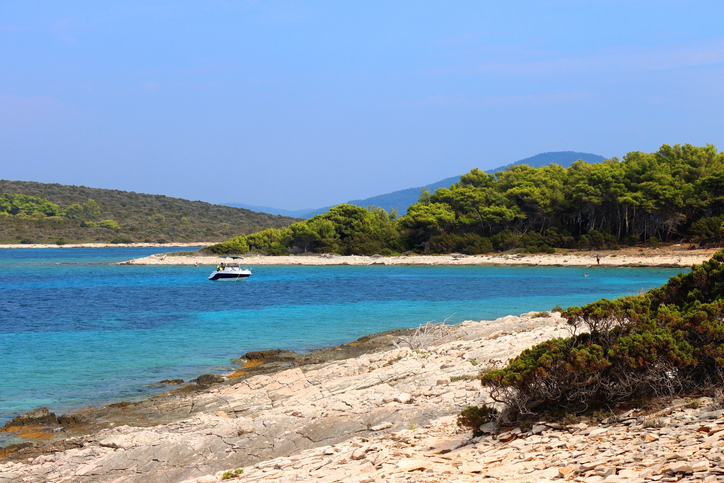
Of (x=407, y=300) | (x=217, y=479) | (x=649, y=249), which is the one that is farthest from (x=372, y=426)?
(x=649, y=249)

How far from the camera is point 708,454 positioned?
473cm

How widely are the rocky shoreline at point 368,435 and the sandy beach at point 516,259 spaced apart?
42.1 m

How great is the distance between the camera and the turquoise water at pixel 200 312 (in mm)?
15500

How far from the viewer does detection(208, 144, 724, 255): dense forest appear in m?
57.0

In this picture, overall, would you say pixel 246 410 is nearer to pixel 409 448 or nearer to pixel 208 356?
pixel 409 448

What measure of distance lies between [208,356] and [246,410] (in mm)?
7123

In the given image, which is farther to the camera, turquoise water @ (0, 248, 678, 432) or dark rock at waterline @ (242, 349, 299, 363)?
dark rock at waterline @ (242, 349, 299, 363)

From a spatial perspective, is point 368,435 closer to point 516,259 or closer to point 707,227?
point 516,259

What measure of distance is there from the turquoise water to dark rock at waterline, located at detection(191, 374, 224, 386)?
1.00 m

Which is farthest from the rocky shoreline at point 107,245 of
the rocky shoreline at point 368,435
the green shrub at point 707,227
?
the rocky shoreline at point 368,435

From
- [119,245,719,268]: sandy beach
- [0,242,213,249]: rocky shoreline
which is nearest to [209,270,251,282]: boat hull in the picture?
[119,245,719,268]: sandy beach

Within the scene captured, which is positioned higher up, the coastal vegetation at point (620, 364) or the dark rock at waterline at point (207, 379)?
the coastal vegetation at point (620, 364)

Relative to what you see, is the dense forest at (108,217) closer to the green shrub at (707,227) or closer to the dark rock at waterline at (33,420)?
the green shrub at (707,227)

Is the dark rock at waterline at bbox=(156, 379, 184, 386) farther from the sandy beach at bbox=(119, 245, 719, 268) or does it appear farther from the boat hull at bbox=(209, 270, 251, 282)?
the sandy beach at bbox=(119, 245, 719, 268)
